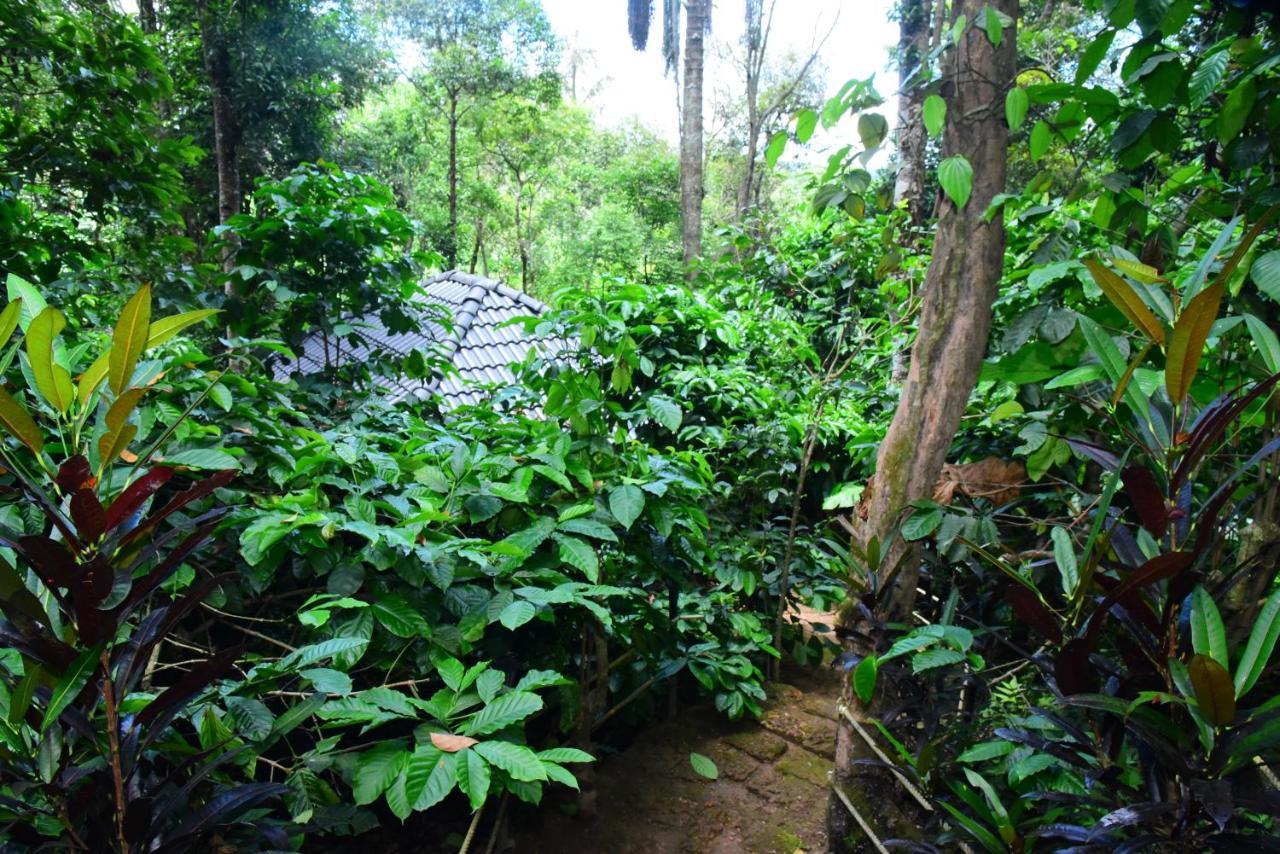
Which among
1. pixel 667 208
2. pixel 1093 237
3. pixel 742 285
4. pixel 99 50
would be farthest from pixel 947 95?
pixel 667 208

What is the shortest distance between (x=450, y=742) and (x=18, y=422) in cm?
79

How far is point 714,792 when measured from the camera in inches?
86.9

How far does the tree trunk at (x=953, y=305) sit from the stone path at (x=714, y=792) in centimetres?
31

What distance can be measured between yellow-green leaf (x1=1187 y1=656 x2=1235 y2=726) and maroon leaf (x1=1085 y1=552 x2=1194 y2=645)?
0.13m

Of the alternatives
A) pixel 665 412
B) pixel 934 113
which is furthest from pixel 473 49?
pixel 934 113

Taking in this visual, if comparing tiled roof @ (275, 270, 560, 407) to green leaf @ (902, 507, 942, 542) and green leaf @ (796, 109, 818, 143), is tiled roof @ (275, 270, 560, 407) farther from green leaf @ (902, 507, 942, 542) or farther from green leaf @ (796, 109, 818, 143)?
green leaf @ (902, 507, 942, 542)

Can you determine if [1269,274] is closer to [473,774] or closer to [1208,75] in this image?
[1208,75]

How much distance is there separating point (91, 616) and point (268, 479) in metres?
0.91

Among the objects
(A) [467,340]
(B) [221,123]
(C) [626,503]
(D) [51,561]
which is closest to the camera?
(D) [51,561]

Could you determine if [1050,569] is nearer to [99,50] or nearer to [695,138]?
[99,50]

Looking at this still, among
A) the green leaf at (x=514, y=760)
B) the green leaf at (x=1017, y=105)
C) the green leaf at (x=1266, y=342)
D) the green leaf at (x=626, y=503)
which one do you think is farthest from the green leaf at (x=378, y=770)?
the green leaf at (x=1017, y=105)

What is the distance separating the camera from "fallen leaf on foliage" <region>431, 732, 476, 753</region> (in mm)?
1158

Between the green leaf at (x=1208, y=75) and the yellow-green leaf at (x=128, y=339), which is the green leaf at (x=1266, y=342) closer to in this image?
the green leaf at (x=1208, y=75)

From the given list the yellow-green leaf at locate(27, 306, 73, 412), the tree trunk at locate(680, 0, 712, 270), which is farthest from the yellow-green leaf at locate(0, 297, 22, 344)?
the tree trunk at locate(680, 0, 712, 270)
